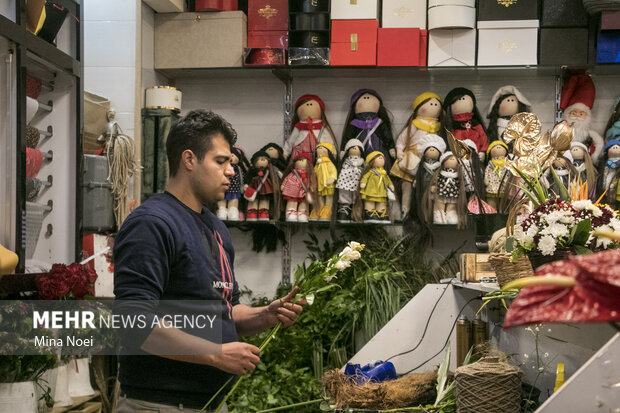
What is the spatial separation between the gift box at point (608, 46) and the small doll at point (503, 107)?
1.75 ft

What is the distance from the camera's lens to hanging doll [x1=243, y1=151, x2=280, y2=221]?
475 cm

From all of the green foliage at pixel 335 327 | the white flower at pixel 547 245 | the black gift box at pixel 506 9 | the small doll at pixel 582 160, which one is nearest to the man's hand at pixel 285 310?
the white flower at pixel 547 245

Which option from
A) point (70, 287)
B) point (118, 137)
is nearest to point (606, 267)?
point (70, 287)

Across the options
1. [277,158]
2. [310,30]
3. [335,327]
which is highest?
[310,30]

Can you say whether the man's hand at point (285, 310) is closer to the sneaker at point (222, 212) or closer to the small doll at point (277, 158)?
the sneaker at point (222, 212)

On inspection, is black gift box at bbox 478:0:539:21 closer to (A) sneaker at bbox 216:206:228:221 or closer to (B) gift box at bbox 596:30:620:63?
(B) gift box at bbox 596:30:620:63

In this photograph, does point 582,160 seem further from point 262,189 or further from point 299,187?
point 262,189

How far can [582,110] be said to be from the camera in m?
4.62

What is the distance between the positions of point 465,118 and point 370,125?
634 millimetres

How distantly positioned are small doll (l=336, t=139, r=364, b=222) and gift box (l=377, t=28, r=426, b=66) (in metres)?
0.58

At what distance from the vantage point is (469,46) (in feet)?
15.1

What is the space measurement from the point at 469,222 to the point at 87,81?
2626mm

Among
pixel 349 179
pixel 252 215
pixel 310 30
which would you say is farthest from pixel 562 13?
pixel 252 215

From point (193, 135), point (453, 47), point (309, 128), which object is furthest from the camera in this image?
point (309, 128)
